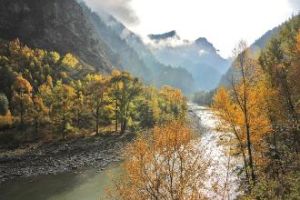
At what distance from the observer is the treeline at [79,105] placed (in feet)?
353

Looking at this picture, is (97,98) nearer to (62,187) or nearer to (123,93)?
(123,93)

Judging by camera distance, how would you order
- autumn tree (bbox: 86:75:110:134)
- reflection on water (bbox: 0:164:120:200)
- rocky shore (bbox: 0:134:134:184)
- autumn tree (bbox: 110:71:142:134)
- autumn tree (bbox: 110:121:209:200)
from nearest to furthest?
autumn tree (bbox: 110:121:209:200), reflection on water (bbox: 0:164:120:200), rocky shore (bbox: 0:134:134:184), autumn tree (bbox: 86:75:110:134), autumn tree (bbox: 110:71:142:134)

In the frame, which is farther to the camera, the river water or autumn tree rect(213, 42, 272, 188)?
the river water

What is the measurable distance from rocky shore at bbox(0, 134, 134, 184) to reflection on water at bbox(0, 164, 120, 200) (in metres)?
4.01

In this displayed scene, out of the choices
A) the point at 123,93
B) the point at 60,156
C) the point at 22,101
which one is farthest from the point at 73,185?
the point at 123,93

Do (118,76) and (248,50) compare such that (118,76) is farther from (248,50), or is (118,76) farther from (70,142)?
(248,50)

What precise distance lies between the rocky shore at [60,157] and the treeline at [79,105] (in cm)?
866

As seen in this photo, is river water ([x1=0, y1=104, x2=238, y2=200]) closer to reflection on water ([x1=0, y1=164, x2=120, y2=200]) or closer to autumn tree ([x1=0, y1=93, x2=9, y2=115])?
reflection on water ([x1=0, y1=164, x2=120, y2=200])

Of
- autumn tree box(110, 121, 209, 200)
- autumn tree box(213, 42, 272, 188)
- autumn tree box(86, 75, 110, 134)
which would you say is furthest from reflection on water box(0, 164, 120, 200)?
autumn tree box(86, 75, 110, 134)

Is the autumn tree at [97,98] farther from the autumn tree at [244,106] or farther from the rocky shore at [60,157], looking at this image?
the autumn tree at [244,106]

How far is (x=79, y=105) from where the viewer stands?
366ft

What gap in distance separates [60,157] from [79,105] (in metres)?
27.0

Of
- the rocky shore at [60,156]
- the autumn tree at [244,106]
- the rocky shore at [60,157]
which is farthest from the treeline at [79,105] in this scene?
the autumn tree at [244,106]

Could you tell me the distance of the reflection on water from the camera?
196ft
